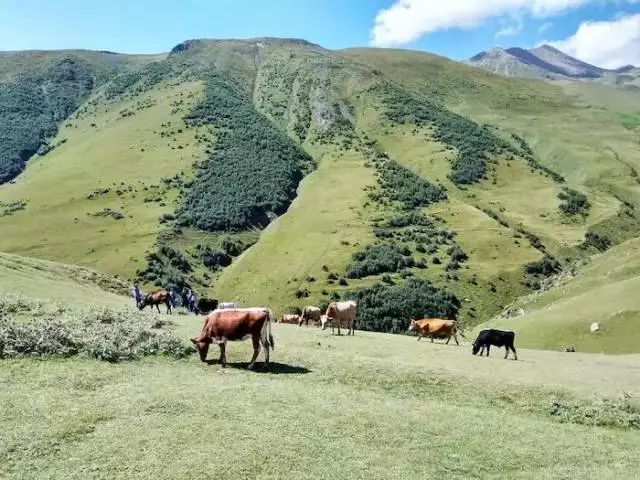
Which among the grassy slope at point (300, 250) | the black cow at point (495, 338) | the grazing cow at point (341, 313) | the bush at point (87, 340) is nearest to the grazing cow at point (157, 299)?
the grazing cow at point (341, 313)

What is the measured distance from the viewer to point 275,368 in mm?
26438

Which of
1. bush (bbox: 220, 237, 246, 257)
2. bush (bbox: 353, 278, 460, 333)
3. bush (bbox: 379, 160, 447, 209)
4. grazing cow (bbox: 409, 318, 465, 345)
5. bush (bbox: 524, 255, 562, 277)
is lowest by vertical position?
bush (bbox: 353, 278, 460, 333)

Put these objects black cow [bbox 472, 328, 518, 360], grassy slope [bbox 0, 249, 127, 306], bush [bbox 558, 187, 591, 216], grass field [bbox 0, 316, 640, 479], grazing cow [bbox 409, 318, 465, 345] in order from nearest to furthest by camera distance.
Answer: grass field [bbox 0, 316, 640, 479] → black cow [bbox 472, 328, 518, 360] → grazing cow [bbox 409, 318, 465, 345] → grassy slope [bbox 0, 249, 127, 306] → bush [bbox 558, 187, 591, 216]

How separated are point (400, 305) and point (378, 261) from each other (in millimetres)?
21466

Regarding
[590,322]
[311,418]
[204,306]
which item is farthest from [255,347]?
[590,322]

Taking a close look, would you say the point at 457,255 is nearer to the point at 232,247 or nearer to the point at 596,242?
the point at 596,242

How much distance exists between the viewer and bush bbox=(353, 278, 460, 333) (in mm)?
110500

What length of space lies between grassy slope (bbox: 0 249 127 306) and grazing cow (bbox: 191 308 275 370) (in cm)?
1985

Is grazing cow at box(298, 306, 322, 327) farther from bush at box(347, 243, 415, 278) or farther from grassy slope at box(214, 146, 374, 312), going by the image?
bush at box(347, 243, 415, 278)

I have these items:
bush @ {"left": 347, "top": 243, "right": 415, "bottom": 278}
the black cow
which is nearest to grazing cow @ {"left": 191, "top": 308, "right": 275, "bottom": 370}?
the black cow

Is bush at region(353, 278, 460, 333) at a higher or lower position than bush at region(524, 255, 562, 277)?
lower

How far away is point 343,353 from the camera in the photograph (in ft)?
98.0

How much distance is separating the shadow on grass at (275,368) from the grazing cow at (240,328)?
0.27 metres

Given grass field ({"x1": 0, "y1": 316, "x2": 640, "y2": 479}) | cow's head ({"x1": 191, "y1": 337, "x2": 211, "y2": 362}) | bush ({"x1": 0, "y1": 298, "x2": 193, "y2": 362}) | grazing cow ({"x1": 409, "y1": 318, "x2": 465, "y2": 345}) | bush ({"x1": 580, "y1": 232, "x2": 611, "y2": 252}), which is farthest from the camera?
bush ({"x1": 580, "y1": 232, "x2": 611, "y2": 252})
